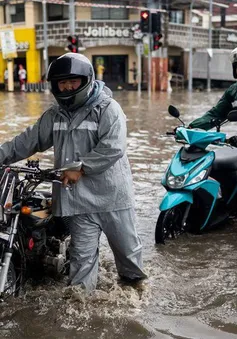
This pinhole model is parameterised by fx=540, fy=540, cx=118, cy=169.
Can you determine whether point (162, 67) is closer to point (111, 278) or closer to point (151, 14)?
point (151, 14)

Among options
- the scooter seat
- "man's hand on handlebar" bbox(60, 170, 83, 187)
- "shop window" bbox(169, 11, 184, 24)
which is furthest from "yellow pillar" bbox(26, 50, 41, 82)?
"man's hand on handlebar" bbox(60, 170, 83, 187)

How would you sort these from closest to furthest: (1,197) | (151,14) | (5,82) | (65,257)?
(1,197) < (65,257) < (151,14) < (5,82)

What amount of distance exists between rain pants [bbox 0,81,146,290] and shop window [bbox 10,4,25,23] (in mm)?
34944

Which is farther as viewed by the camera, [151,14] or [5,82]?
[5,82]

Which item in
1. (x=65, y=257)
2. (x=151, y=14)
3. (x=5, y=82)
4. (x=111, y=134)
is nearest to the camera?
(x=111, y=134)

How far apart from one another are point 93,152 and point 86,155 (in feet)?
0.17

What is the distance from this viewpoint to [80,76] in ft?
11.4

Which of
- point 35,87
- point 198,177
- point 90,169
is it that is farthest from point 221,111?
point 35,87

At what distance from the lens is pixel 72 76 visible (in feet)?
11.3

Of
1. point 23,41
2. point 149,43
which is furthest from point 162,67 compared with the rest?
point 23,41

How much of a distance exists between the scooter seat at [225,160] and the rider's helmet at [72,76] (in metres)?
2.22

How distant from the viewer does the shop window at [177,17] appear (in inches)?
1511

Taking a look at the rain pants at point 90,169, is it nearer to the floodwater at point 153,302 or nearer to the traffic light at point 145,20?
the floodwater at point 153,302

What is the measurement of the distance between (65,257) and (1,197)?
893mm
